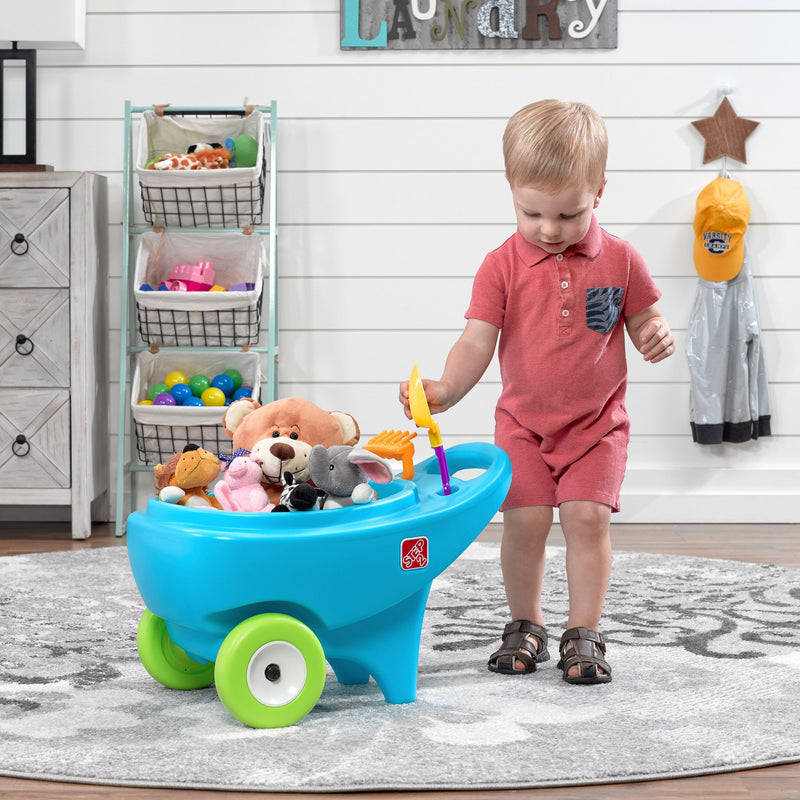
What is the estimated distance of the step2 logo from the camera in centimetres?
121

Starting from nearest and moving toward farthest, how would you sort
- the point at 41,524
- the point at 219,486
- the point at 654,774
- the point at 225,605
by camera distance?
the point at 654,774, the point at 225,605, the point at 219,486, the point at 41,524

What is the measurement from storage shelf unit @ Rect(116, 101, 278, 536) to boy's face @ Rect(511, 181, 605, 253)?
132cm

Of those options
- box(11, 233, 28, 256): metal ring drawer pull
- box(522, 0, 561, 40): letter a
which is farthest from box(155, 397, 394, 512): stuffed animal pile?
box(522, 0, 561, 40): letter a

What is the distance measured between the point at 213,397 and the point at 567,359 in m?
1.29

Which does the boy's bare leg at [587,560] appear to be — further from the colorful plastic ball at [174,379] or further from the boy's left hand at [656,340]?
the colorful plastic ball at [174,379]

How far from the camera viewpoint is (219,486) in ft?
4.17

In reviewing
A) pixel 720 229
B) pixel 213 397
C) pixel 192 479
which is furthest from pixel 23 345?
pixel 720 229

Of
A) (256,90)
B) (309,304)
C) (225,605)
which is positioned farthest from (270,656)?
(256,90)

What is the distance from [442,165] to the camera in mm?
2822

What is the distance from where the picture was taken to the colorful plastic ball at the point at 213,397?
2.55 meters

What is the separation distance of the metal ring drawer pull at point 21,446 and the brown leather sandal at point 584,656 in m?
1.60

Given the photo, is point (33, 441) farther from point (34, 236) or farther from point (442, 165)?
point (442, 165)

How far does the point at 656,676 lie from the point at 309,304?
1688mm

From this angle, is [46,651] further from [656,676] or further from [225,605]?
[656,676]
